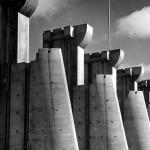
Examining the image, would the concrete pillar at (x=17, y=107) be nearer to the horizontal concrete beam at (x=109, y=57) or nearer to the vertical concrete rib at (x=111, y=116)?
the vertical concrete rib at (x=111, y=116)

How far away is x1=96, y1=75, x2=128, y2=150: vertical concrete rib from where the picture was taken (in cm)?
2595

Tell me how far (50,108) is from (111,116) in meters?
6.90

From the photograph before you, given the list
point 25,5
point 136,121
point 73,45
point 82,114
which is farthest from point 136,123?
point 25,5

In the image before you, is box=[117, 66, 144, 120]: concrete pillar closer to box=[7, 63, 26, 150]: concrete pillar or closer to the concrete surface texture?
Result: the concrete surface texture

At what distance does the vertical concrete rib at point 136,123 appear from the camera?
32.6 meters

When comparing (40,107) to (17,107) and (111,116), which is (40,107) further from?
(111,116)

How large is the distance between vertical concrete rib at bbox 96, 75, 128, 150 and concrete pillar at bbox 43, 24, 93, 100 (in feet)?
8.33

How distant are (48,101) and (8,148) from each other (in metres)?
4.22

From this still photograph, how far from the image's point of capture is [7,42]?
918 inches

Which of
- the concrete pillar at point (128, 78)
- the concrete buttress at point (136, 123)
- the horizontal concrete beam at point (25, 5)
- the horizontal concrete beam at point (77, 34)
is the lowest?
the concrete buttress at point (136, 123)

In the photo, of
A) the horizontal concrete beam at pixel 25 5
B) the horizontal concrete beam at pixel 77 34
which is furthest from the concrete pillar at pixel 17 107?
the horizontal concrete beam at pixel 77 34

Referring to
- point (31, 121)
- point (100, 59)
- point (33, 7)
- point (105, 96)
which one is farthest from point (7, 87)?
point (100, 59)

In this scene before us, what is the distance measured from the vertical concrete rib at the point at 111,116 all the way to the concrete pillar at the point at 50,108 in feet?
18.5

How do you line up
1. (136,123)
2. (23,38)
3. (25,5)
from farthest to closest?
(136,123) → (23,38) → (25,5)
